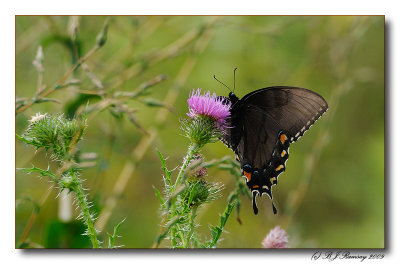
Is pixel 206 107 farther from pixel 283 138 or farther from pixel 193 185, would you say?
pixel 283 138

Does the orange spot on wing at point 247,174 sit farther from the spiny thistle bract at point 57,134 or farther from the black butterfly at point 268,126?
the spiny thistle bract at point 57,134

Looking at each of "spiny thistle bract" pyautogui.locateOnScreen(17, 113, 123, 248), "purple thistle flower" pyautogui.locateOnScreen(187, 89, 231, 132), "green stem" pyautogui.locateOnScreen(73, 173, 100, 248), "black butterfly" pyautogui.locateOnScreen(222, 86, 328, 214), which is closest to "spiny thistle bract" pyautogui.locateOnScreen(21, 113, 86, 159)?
"spiny thistle bract" pyautogui.locateOnScreen(17, 113, 123, 248)

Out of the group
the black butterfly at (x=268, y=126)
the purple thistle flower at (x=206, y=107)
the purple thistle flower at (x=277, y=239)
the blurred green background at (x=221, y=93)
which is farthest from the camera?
the blurred green background at (x=221, y=93)

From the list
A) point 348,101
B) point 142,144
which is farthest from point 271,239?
point 348,101

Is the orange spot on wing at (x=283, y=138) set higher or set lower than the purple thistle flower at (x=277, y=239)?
higher

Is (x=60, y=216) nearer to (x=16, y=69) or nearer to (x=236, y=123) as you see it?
(x=16, y=69)

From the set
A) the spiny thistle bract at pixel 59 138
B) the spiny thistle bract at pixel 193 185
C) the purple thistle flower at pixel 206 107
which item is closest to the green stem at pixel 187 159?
the spiny thistle bract at pixel 193 185

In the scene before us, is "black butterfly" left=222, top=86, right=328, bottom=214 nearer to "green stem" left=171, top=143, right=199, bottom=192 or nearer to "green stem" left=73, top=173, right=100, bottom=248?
"green stem" left=171, top=143, right=199, bottom=192
